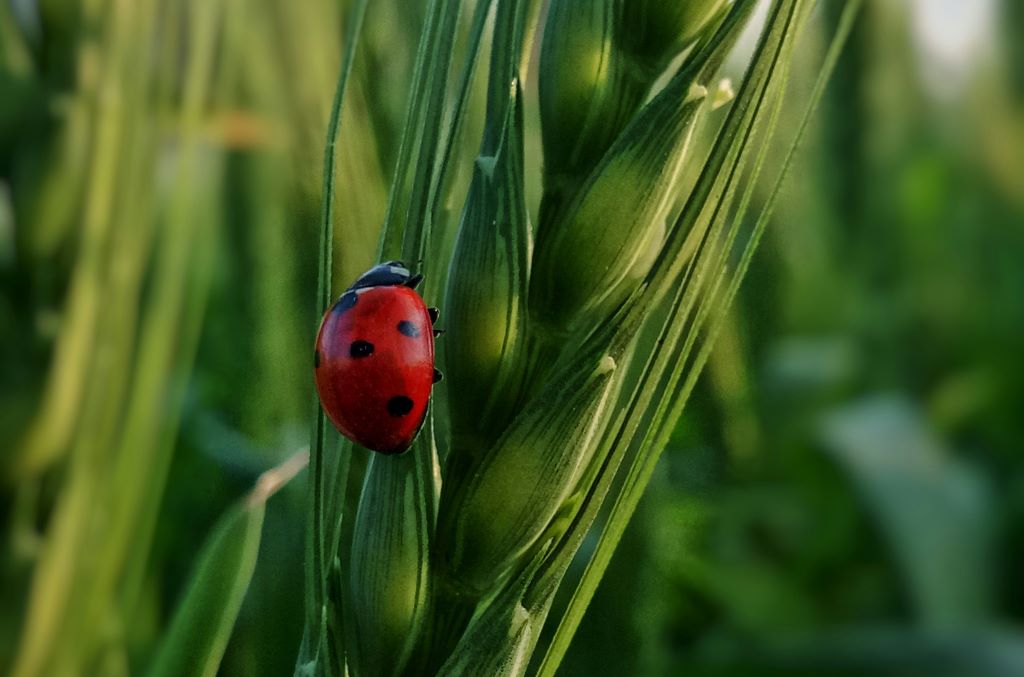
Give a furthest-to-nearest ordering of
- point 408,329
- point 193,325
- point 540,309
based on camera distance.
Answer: point 193,325 < point 408,329 < point 540,309

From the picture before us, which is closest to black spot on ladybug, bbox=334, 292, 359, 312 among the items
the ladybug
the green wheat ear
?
the ladybug

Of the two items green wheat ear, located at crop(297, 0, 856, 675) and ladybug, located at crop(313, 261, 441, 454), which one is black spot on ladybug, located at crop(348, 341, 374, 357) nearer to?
ladybug, located at crop(313, 261, 441, 454)

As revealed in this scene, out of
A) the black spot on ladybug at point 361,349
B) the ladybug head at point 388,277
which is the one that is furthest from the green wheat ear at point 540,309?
the black spot on ladybug at point 361,349

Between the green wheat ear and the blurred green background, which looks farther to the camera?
the blurred green background

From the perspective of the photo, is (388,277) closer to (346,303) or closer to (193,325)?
(346,303)

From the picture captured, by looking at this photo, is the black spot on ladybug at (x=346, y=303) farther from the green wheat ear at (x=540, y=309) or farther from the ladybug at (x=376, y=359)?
the green wheat ear at (x=540, y=309)

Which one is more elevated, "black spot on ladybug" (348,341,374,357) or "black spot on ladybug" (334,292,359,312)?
"black spot on ladybug" (334,292,359,312)

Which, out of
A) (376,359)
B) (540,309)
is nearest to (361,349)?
(376,359)

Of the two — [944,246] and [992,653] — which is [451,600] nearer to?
[992,653]
